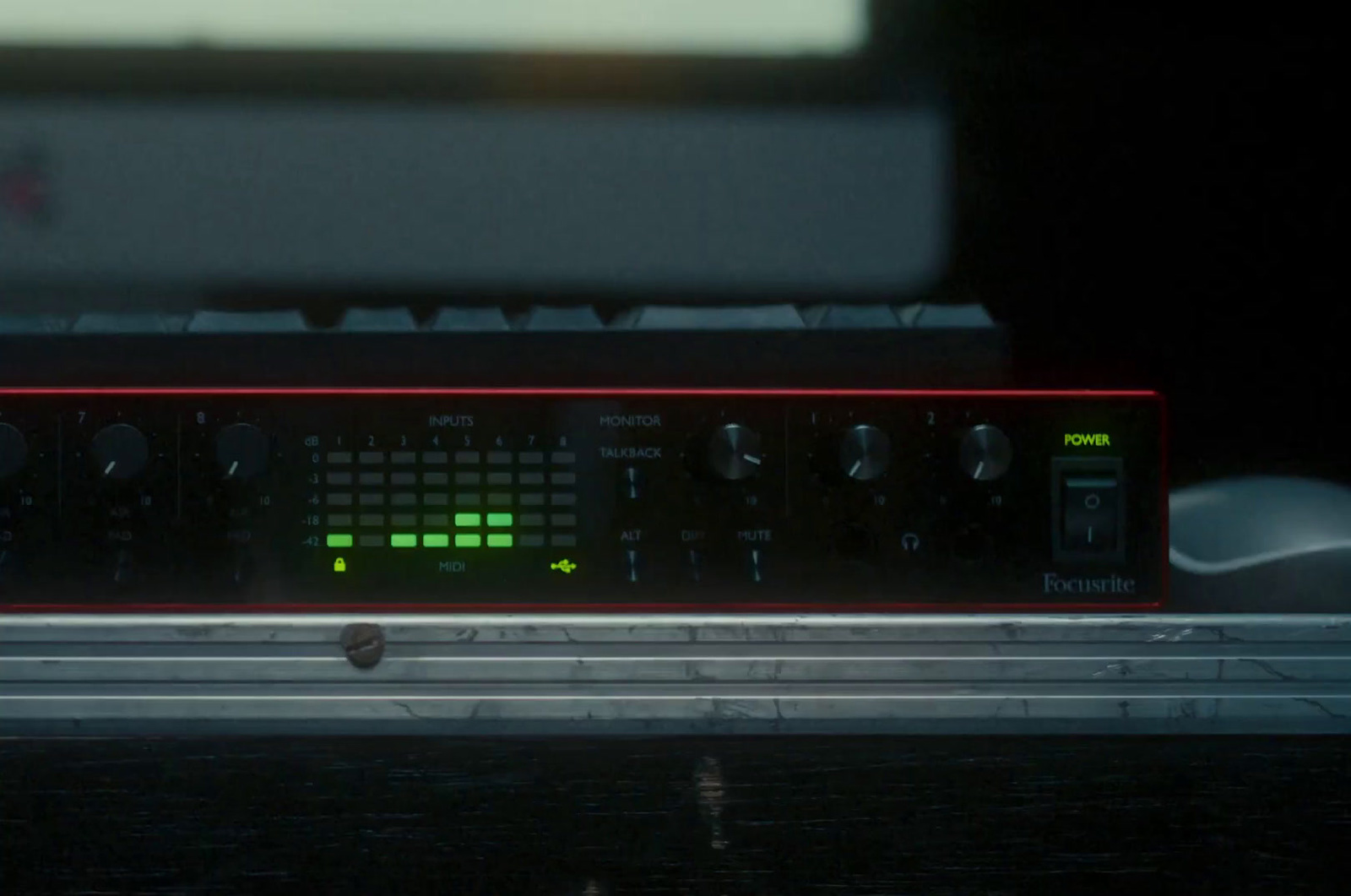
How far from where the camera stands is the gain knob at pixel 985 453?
599 mm

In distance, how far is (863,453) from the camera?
594 millimetres

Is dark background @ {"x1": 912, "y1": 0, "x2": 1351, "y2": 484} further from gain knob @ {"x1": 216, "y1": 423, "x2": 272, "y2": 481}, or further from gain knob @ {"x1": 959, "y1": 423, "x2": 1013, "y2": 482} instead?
gain knob @ {"x1": 216, "y1": 423, "x2": 272, "y2": 481}

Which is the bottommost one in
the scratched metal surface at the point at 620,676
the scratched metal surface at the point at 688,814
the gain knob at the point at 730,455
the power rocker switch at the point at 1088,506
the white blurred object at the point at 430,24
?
the scratched metal surface at the point at 688,814

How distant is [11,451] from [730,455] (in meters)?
0.34

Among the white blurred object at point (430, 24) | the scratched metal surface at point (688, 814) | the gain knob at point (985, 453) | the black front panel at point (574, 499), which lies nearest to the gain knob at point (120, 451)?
the black front panel at point (574, 499)

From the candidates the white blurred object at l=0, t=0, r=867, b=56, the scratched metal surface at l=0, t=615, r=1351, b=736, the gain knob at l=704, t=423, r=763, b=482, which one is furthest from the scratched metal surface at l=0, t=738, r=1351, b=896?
the white blurred object at l=0, t=0, r=867, b=56

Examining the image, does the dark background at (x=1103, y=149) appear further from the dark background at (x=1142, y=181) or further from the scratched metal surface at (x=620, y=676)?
the scratched metal surface at (x=620, y=676)

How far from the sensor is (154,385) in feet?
2.02

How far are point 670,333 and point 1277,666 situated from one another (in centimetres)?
34

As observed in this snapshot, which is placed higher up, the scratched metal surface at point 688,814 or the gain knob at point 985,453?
the gain knob at point 985,453

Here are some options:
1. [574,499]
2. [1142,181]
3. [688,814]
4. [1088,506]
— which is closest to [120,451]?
[574,499]

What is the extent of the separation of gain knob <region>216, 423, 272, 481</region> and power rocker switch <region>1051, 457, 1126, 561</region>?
381 millimetres

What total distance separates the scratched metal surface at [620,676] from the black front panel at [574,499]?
0.01m

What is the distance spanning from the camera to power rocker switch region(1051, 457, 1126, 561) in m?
0.61
